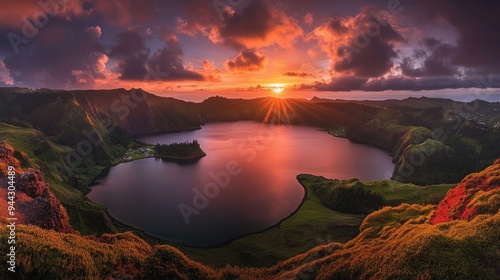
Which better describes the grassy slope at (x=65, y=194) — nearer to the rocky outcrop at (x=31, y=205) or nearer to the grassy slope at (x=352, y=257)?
the rocky outcrop at (x=31, y=205)

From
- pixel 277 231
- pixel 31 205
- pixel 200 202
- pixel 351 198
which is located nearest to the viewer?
pixel 31 205

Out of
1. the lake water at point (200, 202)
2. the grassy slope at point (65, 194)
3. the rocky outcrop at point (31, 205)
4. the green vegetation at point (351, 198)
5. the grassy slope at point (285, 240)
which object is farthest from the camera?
the green vegetation at point (351, 198)

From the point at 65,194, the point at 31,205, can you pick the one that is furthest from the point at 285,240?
the point at 65,194

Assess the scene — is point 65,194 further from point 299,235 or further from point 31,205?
point 299,235

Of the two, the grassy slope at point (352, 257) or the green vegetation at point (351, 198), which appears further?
the green vegetation at point (351, 198)

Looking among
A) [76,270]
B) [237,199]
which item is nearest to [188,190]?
[237,199]

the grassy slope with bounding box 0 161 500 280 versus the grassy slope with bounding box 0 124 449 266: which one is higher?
the grassy slope with bounding box 0 161 500 280

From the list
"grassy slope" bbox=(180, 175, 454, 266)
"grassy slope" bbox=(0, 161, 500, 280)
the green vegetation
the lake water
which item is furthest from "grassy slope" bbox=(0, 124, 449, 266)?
"grassy slope" bbox=(0, 161, 500, 280)

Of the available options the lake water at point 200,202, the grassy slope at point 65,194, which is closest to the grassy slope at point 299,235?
the lake water at point 200,202

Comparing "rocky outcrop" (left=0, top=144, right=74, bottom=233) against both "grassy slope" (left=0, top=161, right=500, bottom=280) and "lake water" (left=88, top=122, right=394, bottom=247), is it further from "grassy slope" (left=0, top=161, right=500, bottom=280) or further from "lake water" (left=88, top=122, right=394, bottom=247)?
"lake water" (left=88, top=122, right=394, bottom=247)

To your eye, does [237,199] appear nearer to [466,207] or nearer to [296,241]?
[296,241]

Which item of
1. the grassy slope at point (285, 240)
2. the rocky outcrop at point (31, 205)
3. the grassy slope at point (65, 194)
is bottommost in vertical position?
the grassy slope at point (285, 240)

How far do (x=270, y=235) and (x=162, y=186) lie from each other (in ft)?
299

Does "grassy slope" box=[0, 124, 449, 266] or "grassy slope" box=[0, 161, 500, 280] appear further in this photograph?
"grassy slope" box=[0, 124, 449, 266]
